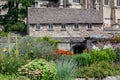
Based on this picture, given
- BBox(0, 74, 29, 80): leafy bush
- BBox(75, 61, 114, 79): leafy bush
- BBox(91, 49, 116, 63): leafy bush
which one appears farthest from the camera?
BBox(91, 49, 116, 63): leafy bush

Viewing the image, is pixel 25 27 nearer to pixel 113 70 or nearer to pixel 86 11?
pixel 86 11

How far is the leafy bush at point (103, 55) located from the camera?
1444 inches

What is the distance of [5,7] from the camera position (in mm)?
79938

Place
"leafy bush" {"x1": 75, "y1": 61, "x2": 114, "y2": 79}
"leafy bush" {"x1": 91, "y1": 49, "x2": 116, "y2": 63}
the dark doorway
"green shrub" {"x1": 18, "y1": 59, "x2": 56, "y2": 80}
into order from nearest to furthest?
"green shrub" {"x1": 18, "y1": 59, "x2": 56, "y2": 80}, "leafy bush" {"x1": 75, "y1": 61, "x2": 114, "y2": 79}, "leafy bush" {"x1": 91, "y1": 49, "x2": 116, "y2": 63}, the dark doorway

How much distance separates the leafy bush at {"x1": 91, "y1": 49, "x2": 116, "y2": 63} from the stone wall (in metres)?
30.2

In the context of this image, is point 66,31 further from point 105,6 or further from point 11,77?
point 11,77

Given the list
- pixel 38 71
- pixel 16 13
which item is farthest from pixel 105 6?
pixel 38 71

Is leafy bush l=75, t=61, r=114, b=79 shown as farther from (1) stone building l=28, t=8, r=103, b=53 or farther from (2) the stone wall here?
(2) the stone wall

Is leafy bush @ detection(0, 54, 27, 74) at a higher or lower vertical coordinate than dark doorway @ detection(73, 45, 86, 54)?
higher

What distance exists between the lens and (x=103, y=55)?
3722 cm

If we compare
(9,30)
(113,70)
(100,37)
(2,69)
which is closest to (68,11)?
(9,30)

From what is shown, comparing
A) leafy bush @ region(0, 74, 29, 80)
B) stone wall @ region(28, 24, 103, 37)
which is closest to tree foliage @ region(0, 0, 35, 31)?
stone wall @ region(28, 24, 103, 37)

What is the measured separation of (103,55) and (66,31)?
31.9 m

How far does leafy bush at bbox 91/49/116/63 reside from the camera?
3667 centimetres
